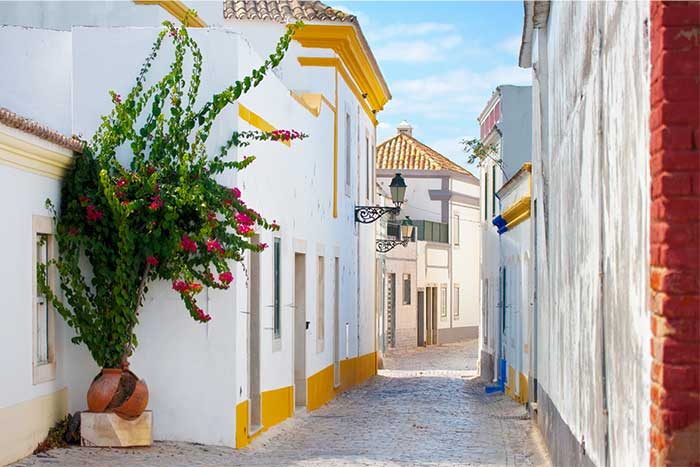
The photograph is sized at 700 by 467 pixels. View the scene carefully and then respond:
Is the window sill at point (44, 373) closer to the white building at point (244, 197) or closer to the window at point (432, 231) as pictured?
the white building at point (244, 197)

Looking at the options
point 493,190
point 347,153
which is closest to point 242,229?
point 347,153

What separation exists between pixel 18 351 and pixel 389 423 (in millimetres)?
6887

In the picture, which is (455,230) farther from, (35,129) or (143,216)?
(35,129)

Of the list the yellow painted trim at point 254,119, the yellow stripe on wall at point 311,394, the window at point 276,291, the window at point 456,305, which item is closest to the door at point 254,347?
the yellow stripe on wall at point 311,394

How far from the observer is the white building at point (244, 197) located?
Result: 1040 centimetres

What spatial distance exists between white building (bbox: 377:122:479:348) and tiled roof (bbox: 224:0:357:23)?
2079cm

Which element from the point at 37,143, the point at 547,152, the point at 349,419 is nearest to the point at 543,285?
the point at 547,152

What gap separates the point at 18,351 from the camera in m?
10.2

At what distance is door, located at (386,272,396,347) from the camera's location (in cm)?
4041

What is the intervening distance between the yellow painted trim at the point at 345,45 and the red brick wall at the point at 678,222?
15279 mm

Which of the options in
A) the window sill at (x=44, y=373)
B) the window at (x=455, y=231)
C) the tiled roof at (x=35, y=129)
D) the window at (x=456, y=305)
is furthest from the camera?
the window at (x=456, y=305)

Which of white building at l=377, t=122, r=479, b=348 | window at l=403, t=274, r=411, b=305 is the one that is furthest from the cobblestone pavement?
white building at l=377, t=122, r=479, b=348

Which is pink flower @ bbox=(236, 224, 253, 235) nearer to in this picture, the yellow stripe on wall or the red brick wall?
the yellow stripe on wall

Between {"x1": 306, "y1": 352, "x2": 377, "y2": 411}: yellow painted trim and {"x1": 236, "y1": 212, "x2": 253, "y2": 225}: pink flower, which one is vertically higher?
{"x1": 236, "y1": 212, "x2": 253, "y2": 225}: pink flower
